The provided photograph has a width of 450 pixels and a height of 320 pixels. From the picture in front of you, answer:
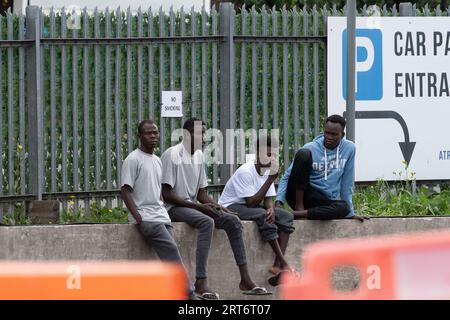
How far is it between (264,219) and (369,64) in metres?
4.35

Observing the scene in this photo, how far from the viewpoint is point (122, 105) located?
15.4 metres

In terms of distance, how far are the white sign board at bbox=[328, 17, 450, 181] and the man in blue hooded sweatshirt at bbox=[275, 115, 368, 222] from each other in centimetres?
332

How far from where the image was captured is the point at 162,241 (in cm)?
1197

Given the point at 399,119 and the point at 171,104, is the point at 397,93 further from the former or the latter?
the point at 171,104

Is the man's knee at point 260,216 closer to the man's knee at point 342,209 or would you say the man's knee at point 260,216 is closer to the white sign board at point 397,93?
the man's knee at point 342,209

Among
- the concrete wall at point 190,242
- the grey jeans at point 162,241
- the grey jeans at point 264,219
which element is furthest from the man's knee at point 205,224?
the grey jeans at point 264,219

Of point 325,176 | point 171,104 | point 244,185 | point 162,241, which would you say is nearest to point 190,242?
point 162,241

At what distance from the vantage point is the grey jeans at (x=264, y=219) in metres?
12.6

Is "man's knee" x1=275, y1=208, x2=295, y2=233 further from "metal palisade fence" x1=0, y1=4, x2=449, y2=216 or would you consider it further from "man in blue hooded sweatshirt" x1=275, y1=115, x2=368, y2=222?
"metal palisade fence" x1=0, y1=4, x2=449, y2=216

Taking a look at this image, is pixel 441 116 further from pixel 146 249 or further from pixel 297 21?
pixel 146 249

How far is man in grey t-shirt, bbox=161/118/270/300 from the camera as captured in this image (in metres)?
12.3

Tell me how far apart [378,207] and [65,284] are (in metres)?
6.08
